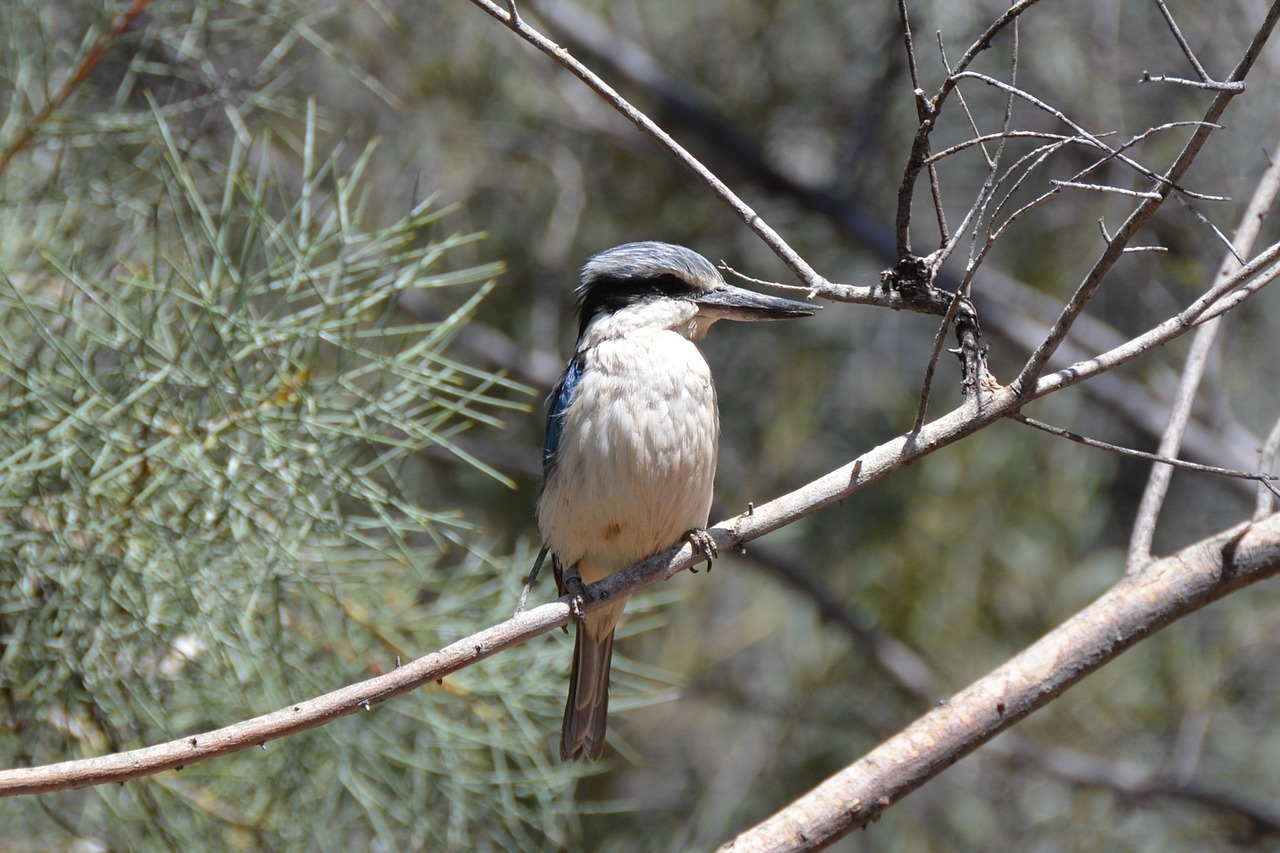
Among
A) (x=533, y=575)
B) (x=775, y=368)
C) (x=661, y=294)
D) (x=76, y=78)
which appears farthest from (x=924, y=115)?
(x=775, y=368)

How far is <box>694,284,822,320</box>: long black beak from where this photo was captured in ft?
7.61

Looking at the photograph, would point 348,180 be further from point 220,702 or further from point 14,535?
point 220,702

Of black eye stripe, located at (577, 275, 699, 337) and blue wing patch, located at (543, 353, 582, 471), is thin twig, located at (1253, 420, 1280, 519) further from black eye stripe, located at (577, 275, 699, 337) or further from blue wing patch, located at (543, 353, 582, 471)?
blue wing patch, located at (543, 353, 582, 471)

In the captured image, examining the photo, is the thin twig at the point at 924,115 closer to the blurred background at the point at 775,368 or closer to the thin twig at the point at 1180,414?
the thin twig at the point at 1180,414

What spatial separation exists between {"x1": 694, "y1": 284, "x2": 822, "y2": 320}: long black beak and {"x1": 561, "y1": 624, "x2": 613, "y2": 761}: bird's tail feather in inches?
26.0

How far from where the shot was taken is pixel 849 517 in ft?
13.4

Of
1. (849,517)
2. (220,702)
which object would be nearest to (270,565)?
(220,702)

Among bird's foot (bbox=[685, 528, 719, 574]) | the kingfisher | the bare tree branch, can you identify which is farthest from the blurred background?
the bare tree branch

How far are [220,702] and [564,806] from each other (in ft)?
2.40

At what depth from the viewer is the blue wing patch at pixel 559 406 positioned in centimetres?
242

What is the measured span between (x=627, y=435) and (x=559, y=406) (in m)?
0.25

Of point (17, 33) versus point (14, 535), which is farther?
point (17, 33)

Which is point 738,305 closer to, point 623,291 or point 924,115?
point 623,291

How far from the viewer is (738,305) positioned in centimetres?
239
